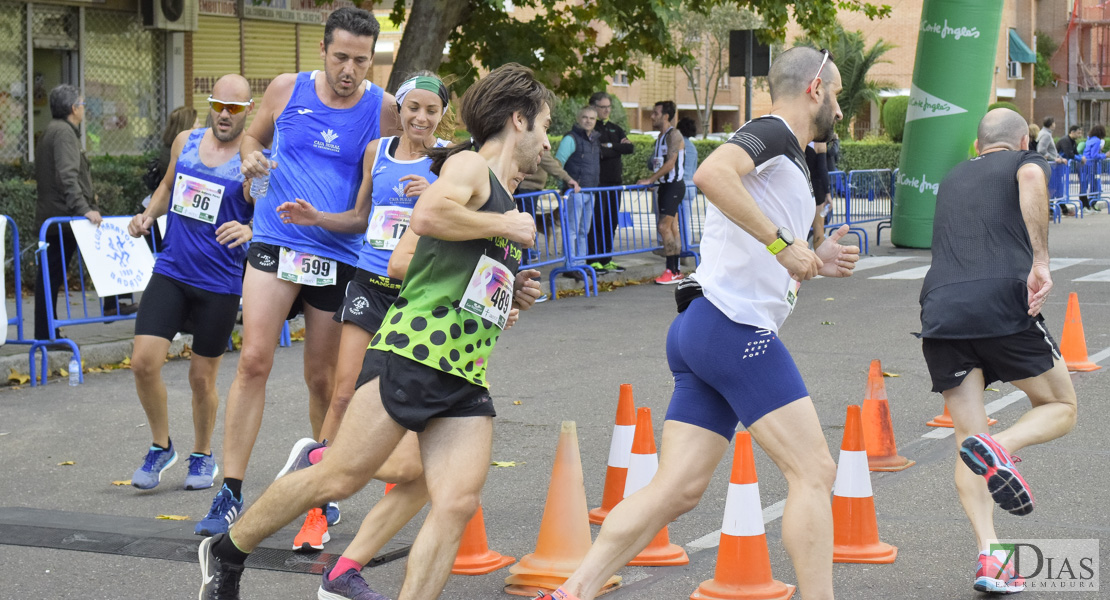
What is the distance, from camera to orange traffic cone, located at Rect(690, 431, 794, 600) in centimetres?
454

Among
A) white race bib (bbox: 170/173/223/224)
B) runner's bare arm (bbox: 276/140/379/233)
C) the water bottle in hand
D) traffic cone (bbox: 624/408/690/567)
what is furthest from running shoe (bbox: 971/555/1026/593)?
the water bottle in hand

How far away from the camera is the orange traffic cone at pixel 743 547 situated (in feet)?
14.9

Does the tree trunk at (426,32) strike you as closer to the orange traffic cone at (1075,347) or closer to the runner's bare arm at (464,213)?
the orange traffic cone at (1075,347)

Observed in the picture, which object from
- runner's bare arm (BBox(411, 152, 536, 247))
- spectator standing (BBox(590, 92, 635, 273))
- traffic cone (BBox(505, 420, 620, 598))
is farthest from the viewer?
spectator standing (BBox(590, 92, 635, 273))

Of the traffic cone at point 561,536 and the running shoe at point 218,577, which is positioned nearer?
the running shoe at point 218,577

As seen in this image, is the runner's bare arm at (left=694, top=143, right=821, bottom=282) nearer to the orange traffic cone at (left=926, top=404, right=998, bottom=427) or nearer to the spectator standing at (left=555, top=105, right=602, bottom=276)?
the orange traffic cone at (left=926, top=404, right=998, bottom=427)

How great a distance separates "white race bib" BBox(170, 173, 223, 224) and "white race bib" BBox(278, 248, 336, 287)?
889mm

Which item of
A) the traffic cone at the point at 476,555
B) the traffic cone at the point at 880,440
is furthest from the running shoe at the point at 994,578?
the traffic cone at the point at 880,440

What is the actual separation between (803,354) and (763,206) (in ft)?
20.6

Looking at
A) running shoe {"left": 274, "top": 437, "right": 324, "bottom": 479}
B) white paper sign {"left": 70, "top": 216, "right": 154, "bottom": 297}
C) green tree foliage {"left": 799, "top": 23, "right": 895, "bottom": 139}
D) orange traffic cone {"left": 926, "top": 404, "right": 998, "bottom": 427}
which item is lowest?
orange traffic cone {"left": 926, "top": 404, "right": 998, "bottom": 427}

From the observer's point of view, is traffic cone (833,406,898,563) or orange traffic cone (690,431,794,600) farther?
traffic cone (833,406,898,563)

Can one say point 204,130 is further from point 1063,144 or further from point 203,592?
point 1063,144

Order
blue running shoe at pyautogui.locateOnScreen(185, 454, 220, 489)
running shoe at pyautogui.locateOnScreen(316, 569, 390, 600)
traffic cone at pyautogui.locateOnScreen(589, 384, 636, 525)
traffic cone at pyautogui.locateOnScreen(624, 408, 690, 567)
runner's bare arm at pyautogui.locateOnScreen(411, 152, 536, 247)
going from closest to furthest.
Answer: runner's bare arm at pyautogui.locateOnScreen(411, 152, 536, 247) → running shoe at pyautogui.locateOnScreen(316, 569, 390, 600) → traffic cone at pyautogui.locateOnScreen(624, 408, 690, 567) → traffic cone at pyautogui.locateOnScreen(589, 384, 636, 525) → blue running shoe at pyautogui.locateOnScreen(185, 454, 220, 489)

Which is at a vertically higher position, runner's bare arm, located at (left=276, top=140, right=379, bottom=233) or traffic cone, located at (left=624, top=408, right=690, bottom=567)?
runner's bare arm, located at (left=276, top=140, right=379, bottom=233)
